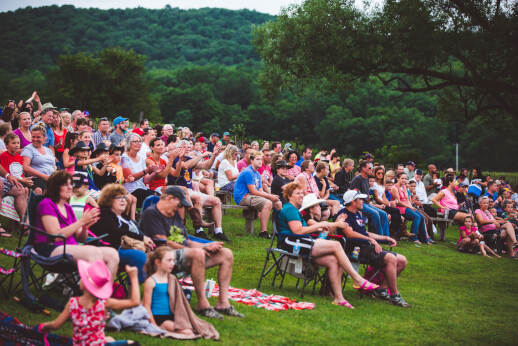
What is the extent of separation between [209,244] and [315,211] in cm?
230

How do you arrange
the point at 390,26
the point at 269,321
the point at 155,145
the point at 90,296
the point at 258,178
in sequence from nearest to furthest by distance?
the point at 90,296
the point at 269,321
the point at 155,145
the point at 258,178
the point at 390,26

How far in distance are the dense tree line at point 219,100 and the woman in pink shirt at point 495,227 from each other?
1345 inches

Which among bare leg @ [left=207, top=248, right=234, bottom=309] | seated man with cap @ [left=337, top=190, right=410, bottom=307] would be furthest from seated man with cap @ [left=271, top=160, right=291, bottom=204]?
bare leg @ [left=207, top=248, right=234, bottom=309]

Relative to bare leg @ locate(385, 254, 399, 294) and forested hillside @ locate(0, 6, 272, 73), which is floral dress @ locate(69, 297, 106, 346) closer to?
bare leg @ locate(385, 254, 399, 294)

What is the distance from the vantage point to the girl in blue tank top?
4.82m

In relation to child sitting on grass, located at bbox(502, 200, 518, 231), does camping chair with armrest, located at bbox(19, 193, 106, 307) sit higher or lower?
higher

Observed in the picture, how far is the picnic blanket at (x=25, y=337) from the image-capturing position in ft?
12.9

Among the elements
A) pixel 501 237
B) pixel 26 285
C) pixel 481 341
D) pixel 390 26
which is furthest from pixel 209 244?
pixel 390 26

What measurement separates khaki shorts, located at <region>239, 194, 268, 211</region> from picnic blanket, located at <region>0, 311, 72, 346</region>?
6800 mm

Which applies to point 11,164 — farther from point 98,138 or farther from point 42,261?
point 42,261

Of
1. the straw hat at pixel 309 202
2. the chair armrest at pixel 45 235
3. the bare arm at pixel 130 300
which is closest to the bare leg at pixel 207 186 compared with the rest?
the straw hat at pixel 309 202

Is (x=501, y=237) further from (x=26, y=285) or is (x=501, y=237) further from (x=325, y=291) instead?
(x=26, y=285)

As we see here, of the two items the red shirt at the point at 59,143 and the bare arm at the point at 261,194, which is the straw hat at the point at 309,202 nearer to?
the bare arm at the point at 261,194

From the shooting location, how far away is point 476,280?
31.1ft
